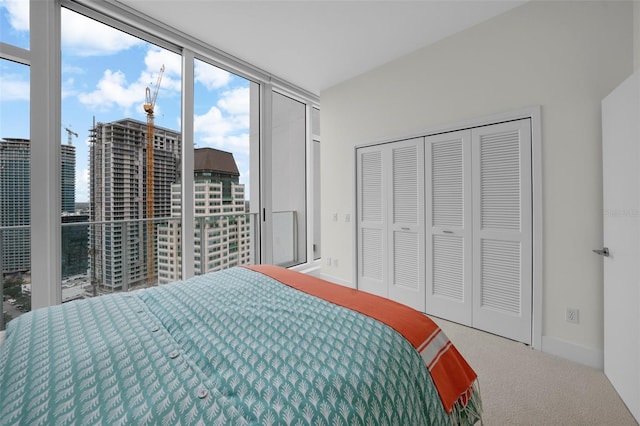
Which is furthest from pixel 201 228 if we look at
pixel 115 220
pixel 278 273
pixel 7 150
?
pixel 278 273

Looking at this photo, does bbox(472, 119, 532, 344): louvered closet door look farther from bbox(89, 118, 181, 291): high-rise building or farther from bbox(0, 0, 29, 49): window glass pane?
bbox(0, 0, 29, 49): window glass pane

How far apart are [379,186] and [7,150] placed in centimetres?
333

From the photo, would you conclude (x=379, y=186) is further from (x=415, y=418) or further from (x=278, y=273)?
(x=415, y=418)

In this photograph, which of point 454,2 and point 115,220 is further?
point 115,220

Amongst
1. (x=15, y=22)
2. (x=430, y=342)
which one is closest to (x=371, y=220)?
(x=430, y=342)

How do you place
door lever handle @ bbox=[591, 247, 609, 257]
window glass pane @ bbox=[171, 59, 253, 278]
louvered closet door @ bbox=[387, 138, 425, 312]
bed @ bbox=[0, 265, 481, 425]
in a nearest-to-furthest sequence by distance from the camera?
bed @ bbox=[0, 265, 481, 425] → door lever handle @ bbox=[591, 247, 609, 257] → louvered closet door @ bbox=[387, 138, 425, 312] → window glass pane @ bbox=[171, 59, 253, 278]

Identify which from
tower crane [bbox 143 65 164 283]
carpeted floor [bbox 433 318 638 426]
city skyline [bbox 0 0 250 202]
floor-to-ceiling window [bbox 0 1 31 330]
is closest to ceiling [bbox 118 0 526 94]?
city skyline [bbox 0 0 250 202]

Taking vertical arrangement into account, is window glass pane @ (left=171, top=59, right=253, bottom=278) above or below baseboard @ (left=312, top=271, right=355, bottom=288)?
above

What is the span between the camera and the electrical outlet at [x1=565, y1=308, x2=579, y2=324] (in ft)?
6.73

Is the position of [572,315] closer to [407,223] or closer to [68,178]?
[407,223]

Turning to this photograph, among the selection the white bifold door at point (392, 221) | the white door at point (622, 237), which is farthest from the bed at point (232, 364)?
the white bifold door at point (392, 221)

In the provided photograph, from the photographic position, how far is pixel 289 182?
447 centimetres

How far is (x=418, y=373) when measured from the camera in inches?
37.6

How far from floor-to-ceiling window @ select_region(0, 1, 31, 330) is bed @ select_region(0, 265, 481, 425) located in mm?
1339
